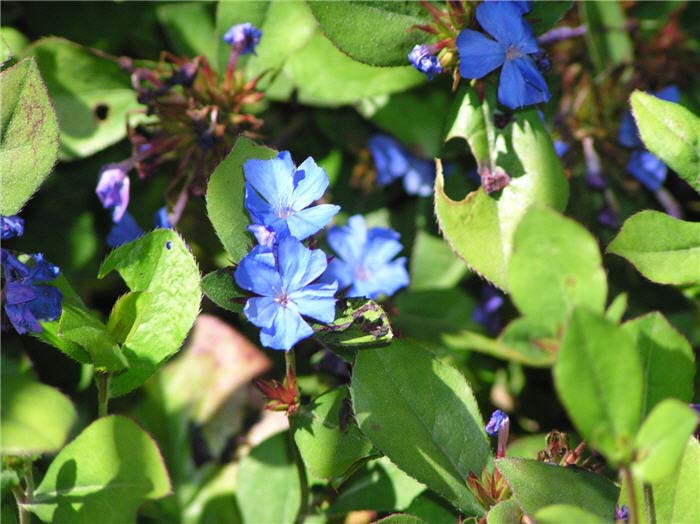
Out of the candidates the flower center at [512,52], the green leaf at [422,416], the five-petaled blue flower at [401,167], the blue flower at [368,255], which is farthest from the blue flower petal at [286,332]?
the five-petaled blue flower at [401,167]

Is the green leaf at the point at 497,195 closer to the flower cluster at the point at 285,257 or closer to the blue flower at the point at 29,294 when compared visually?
the flower cluster at the point at 285,257

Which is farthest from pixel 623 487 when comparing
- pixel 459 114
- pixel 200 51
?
pixel 200 51

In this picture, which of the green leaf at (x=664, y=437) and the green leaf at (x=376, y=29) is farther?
the green leaf at (x=376, y=29)

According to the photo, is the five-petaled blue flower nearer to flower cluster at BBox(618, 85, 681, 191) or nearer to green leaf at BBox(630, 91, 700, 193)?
flower cluster at BBox(618, 85, 681, 191)

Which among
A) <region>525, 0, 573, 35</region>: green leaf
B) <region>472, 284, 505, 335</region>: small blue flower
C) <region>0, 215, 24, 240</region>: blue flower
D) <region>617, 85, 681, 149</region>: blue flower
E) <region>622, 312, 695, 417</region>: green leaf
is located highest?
<region>0, 215, 24, 240</region>: blue flower

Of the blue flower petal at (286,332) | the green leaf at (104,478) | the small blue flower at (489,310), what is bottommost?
the small blue flower at (489,310)

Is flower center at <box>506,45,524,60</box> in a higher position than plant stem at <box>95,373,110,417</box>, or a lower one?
higher

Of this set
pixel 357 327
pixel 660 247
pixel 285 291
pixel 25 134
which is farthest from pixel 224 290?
pixel 660 247

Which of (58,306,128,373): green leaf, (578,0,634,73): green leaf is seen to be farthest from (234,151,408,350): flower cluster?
(578,0,634,73): green leaf
